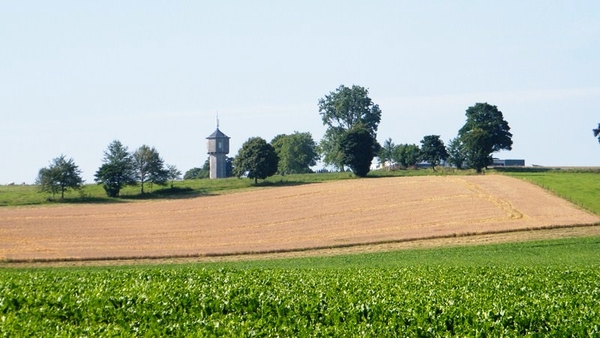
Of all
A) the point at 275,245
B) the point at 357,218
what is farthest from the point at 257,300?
the point at 357,218

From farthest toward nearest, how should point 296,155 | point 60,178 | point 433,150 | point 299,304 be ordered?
1. point 296,155
2. point 433,150
3. point 60,178
4. point 299,304

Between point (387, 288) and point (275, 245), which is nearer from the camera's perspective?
point (387, 288)

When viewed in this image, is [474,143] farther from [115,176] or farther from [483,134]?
[115,176]

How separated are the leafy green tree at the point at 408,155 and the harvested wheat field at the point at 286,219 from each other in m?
53.1

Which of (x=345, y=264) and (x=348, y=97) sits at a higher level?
(x=348, y=97)

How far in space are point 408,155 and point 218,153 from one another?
131 ft

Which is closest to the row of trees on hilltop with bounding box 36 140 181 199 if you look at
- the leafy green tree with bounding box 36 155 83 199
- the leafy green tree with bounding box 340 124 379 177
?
the leafy green tree with bounding box 36 155 83 199

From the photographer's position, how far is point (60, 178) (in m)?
110

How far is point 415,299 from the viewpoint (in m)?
23.0

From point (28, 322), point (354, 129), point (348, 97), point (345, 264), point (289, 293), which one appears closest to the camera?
point (28, 322)

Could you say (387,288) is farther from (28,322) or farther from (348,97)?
(348,97)

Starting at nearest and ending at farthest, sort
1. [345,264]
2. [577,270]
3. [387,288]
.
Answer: [387,288] < [577,270] < [345,264]

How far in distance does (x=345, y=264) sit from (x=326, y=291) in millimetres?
23529

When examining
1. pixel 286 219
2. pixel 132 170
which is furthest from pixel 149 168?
pixel 286 219
